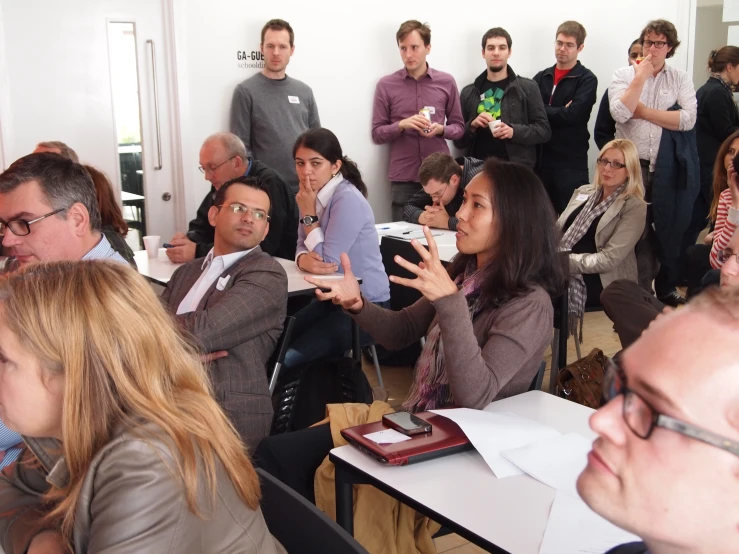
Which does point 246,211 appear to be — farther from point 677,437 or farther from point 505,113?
point 505,113

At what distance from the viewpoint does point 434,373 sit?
2.22 metres

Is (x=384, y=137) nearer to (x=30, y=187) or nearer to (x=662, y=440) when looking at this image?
(x=30, y=187)

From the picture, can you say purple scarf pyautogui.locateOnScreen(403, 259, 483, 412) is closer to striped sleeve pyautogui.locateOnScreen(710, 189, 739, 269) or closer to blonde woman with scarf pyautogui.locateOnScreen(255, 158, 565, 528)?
blonde woman with scarf pyautogui.locateOnScreen(255, 158, 565, 528)

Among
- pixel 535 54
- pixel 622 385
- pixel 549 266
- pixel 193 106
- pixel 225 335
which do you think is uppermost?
pixel 535 54

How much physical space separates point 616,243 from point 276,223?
1911 millimetres

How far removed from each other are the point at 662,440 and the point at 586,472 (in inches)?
4.5

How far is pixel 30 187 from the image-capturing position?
2.39 meters

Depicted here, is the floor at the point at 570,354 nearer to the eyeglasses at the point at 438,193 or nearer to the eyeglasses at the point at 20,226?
the eyeglasses at the point at 438,193

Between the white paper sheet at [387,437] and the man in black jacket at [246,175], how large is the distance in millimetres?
2607

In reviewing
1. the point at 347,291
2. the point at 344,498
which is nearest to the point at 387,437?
the point at 344,498

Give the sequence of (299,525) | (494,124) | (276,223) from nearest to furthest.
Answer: (299,525) < (276,223) < (494,124)

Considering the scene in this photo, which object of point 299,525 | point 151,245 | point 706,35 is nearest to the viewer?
point 299,525

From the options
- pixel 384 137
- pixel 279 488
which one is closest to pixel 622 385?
pixel 279 488

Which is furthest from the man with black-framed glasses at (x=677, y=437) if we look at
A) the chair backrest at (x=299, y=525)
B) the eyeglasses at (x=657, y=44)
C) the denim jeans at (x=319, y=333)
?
the eyeglasses at (x=657, y=44)
